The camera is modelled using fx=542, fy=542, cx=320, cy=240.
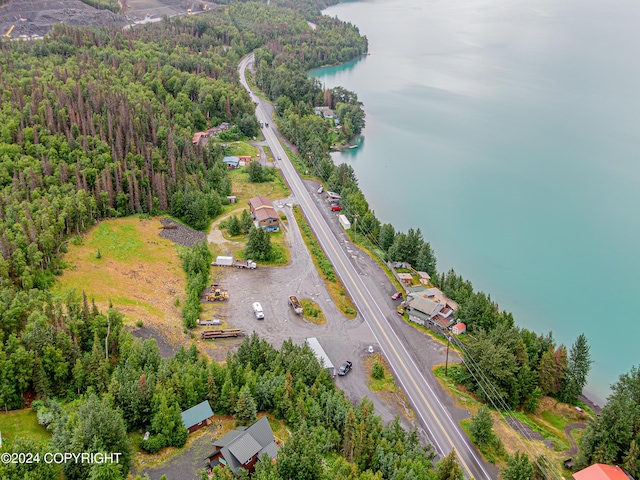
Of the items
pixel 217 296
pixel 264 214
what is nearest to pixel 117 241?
pixel 217 296

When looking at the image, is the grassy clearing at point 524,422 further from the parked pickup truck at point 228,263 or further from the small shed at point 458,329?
the parked pickup truck at point 228,263

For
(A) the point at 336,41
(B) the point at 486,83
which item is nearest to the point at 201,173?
(B) the point at 486,83

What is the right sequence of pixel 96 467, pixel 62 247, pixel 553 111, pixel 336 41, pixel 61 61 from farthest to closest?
pixel 336 41
pixel 553 111
pixel 61 61
pixel 62 247
pixel 96 467

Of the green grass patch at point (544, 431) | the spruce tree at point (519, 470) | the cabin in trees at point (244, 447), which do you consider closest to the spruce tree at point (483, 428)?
the spruce tree at point (519, 470)

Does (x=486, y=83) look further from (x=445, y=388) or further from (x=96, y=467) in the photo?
(x=96, y=467)

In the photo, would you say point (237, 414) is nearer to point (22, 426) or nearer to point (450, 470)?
point (22, 426)
